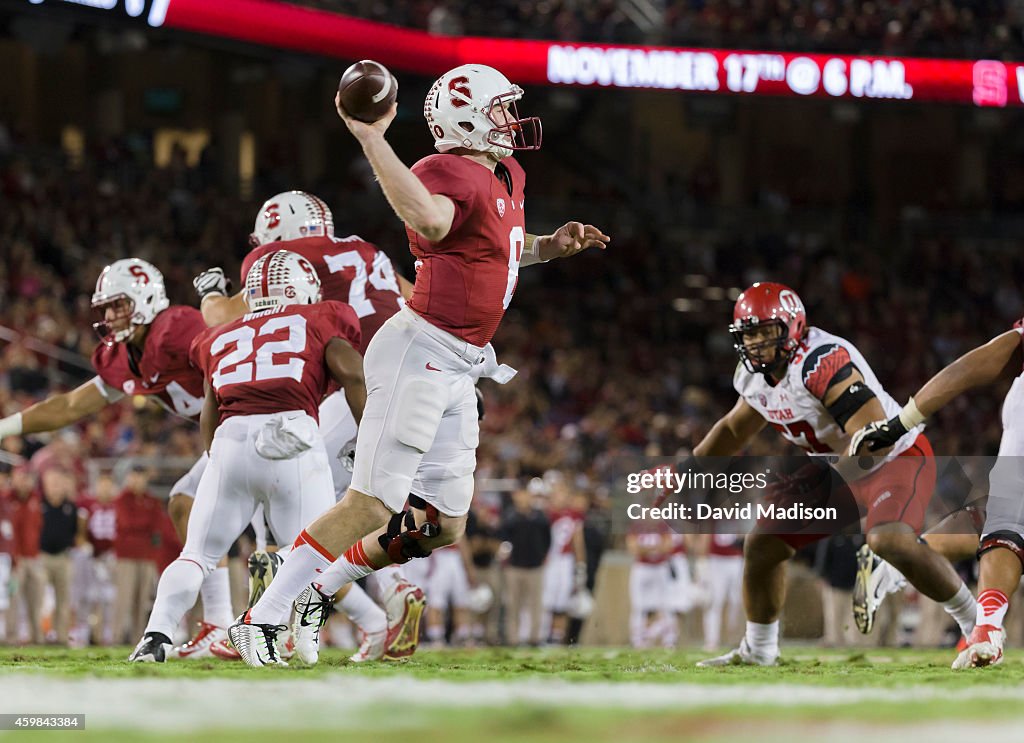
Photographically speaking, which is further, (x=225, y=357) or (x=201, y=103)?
(x=201, y=103)

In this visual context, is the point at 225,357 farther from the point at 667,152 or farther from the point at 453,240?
the point at 667,152

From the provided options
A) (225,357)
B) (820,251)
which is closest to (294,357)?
(225,357)

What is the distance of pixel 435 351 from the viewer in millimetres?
5484

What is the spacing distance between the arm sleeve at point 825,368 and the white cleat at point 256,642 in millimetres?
2615

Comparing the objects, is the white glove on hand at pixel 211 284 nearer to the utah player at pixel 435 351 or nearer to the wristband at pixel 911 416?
the utah player at pixel 435 351

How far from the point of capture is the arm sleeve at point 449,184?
535cm

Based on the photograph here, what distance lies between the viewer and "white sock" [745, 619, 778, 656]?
6.67 metres

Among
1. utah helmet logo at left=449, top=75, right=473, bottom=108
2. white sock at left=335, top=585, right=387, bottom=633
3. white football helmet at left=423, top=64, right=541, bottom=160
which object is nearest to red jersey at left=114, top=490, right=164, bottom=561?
white sock at left=335, top=585, right=387, bottom=633

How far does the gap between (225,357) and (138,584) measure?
22.5 ft

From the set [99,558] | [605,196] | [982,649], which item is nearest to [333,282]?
[982,649]

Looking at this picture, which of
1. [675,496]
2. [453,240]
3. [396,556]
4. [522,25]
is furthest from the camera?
[522,25]

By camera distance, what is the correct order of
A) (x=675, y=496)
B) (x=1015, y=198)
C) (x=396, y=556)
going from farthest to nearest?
(x=1015, y=198)
(x=675, y=496)
(x=396, y=556)

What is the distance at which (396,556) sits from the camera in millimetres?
5840

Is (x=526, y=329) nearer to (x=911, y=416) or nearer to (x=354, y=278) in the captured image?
(x=354, y=278)
